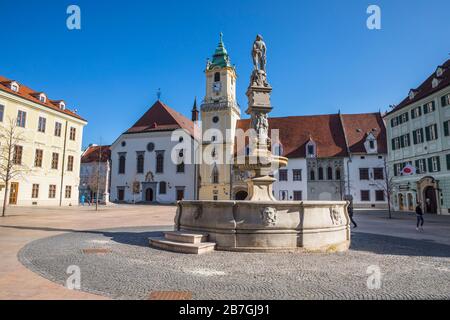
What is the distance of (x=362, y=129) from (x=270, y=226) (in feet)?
141

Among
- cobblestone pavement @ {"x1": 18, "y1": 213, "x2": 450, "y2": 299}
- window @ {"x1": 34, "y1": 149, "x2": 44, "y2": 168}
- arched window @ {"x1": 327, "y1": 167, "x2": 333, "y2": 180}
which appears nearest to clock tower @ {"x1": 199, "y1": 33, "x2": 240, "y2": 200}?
arched window @ {"x1": 327, "y1": 167, "x2": 333, "y2": 180}

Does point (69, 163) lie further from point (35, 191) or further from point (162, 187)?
point (162, 187)

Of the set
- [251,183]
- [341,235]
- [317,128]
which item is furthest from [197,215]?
[317,128]

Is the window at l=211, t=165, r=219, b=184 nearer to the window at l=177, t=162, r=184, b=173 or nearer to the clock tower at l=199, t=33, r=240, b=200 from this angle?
the clock tower at l=199, t=33, r=240, b=200

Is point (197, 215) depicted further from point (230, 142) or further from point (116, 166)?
point (116, 166)

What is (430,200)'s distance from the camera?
106 ft

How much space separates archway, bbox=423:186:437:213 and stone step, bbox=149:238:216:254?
3154 cm

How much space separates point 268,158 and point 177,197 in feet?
133

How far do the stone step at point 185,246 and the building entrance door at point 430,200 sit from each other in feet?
103

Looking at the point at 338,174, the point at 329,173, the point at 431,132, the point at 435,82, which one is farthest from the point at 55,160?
the point at 435,82

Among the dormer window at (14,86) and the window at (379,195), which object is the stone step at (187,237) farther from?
the window at (379,195)

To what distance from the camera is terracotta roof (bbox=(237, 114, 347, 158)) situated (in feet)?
149

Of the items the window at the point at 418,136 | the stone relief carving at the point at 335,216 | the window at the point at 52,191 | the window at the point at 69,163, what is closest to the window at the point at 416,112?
the window at the point at 418,136
